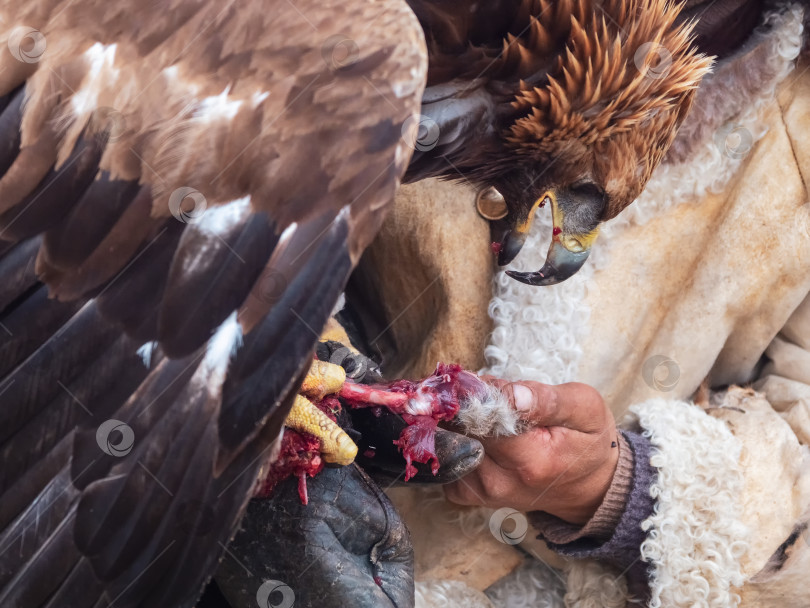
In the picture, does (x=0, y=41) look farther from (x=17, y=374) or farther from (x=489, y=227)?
(x=489, y=227)

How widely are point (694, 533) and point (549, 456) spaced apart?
273 millimetres

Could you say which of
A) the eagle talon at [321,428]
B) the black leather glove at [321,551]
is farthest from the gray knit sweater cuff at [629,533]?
the eagle talon at [321,428]

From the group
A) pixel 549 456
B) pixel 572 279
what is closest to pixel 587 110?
pixel 572 279

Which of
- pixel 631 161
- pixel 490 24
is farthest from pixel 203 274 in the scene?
pixel 631 161

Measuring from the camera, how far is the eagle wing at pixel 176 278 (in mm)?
846

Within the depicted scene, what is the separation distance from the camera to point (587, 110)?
1162mm

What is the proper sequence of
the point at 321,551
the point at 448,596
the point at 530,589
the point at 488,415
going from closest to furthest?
1. the point at 321,551
2. the point at 488,415
3. the point at 448,596
4. the point at 530,589

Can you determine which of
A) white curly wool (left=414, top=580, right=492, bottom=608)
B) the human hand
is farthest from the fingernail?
white curly wool (left=414, top=580, right=492, bottom=608)

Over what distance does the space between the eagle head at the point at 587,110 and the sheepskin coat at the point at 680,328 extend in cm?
14

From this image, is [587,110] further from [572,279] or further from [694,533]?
[694,533]

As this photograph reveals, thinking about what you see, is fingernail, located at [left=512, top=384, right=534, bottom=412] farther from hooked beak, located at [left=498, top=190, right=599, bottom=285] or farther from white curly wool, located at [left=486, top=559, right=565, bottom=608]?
white curly wool, located at [left=486, top=559, right=565, bottom=608]

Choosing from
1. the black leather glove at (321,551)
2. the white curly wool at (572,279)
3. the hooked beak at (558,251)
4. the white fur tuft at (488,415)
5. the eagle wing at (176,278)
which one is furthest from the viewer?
the white curly wool at (572,279)

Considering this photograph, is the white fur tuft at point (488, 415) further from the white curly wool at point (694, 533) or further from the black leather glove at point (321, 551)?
the white curly wool at point (694, 533)

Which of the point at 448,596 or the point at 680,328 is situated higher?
the point at 680,328
